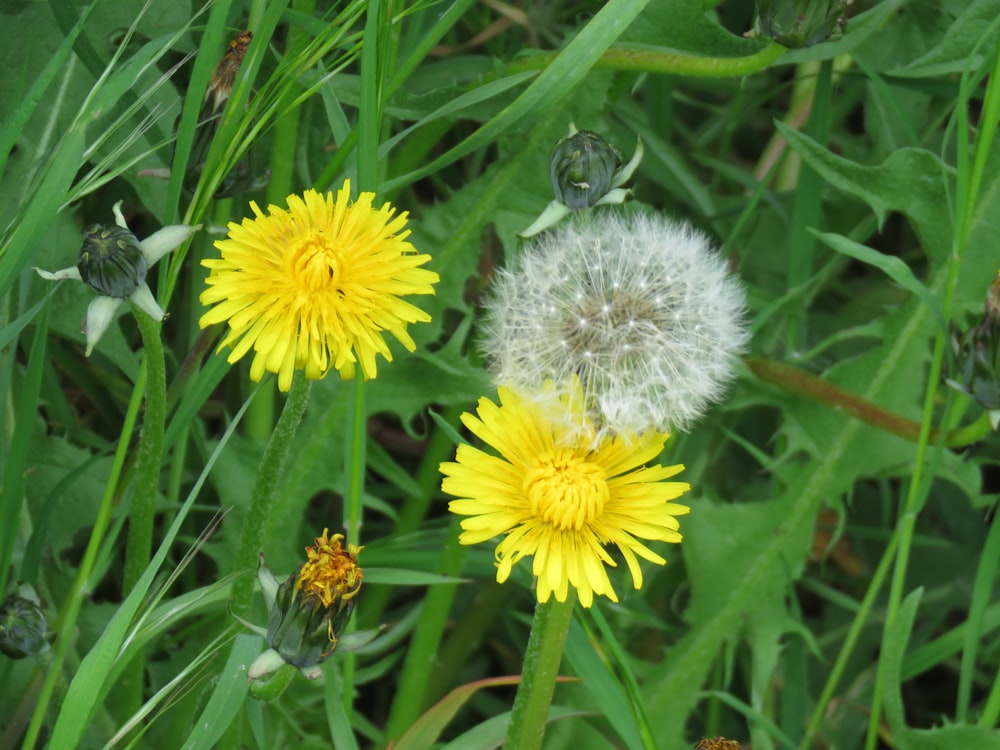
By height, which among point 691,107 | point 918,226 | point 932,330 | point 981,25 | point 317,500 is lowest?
point 317,500

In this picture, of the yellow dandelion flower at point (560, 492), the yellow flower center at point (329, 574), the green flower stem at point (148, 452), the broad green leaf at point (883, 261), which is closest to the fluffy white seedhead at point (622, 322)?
the yellow dandelion flower at point (560, 492)

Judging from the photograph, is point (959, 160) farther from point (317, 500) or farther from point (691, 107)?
point (317, 500)

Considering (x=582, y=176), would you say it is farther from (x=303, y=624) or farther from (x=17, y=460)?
(x=17, y=460)

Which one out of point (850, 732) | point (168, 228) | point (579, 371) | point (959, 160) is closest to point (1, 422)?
point (168, 228)

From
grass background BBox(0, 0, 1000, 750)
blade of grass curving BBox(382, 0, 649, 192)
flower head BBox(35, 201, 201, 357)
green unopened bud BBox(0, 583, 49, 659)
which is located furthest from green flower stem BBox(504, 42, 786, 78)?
green unopened bud BBox(0, 583, 49, 659)

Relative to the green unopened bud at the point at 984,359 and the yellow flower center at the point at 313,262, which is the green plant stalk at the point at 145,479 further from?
the green unopened bud at the point at 984,359

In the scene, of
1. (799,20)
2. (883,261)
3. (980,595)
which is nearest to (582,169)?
(799,20)

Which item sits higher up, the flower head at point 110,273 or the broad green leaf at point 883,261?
the broad green leaf at point 883,261
